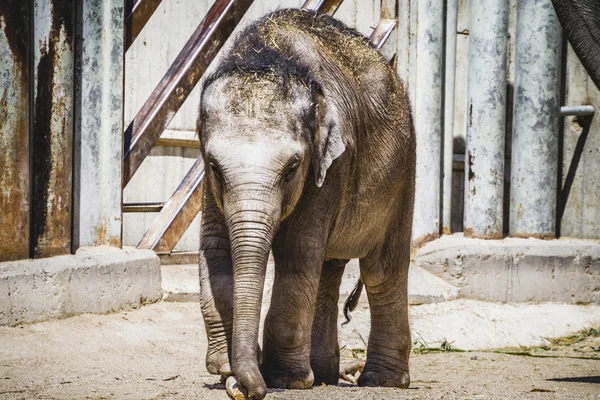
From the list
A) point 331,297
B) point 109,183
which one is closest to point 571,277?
point 331,297

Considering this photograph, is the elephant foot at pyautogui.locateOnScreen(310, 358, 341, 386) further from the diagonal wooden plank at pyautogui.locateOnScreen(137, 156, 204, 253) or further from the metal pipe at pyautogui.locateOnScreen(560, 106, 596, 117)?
the metal pipe at pyautogui.locateOnScreen(560, 106, 596, 117)

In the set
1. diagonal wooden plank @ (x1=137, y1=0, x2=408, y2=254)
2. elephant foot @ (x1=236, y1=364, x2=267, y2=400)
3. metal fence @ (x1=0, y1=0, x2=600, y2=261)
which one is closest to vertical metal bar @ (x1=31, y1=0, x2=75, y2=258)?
metal fence @ (x1=0, y1=0, x2=600, y2=261)

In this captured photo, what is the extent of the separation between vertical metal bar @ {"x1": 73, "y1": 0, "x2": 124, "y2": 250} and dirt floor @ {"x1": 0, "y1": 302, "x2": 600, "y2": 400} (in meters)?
0.72

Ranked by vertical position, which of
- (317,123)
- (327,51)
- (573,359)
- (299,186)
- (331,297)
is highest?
(327,51)

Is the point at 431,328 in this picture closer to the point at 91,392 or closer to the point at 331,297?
the point at 331,297

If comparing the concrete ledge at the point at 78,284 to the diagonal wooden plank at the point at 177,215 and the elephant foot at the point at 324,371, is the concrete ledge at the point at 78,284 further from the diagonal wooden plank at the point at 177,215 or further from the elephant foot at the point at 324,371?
the elephant foot at the point at 324,371

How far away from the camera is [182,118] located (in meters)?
10.6

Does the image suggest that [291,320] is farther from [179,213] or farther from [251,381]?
[179,213]

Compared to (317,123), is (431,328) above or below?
below

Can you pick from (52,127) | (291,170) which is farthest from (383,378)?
(52,127)

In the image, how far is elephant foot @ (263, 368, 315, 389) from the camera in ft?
15.6

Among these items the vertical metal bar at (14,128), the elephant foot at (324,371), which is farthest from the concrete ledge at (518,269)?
the vertical metal bar at (14,128)

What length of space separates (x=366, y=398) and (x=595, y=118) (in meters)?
5.96

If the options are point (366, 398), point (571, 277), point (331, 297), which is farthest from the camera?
point (571, 277)
